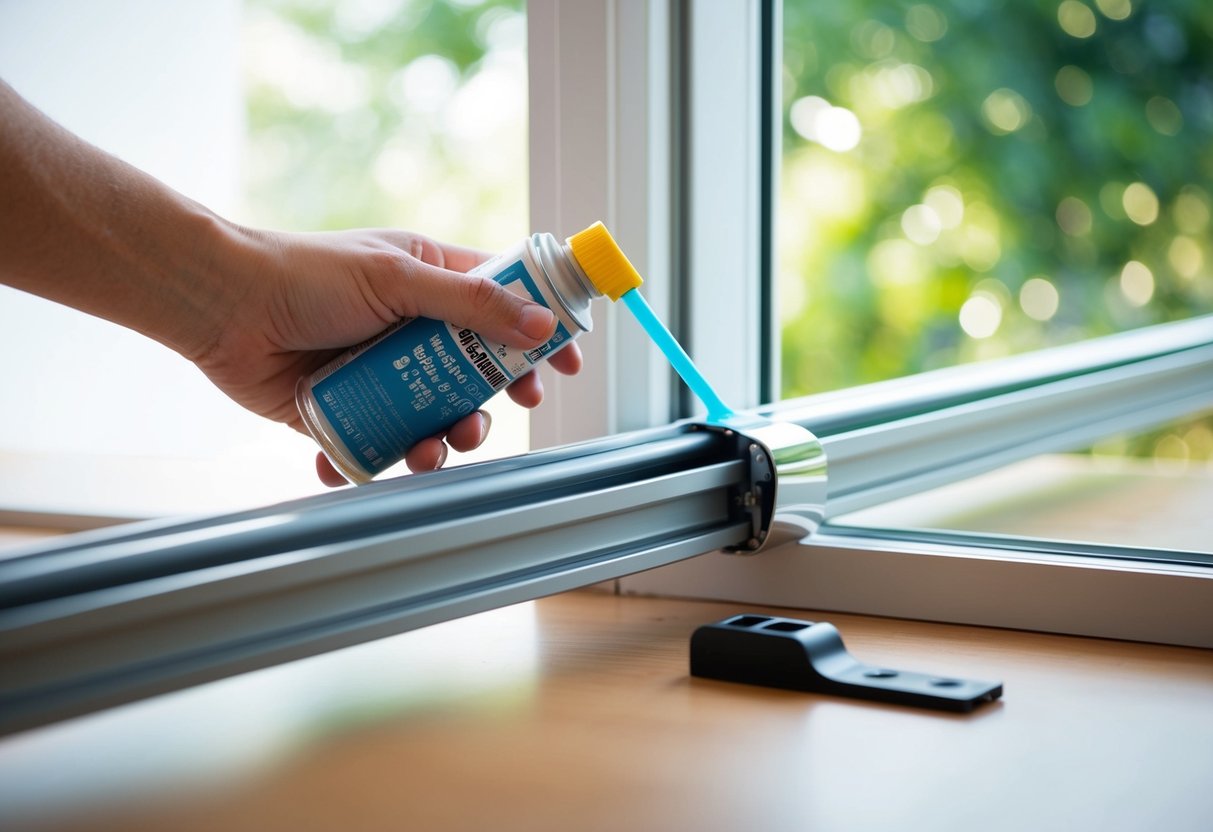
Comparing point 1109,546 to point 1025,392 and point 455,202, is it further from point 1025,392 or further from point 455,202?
point 455,202

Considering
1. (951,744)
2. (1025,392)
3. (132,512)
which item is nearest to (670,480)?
(951,744)

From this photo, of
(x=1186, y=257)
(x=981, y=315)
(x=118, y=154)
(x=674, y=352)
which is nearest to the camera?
(x=674, y=352)

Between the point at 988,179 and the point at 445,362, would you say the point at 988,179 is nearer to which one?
the point at 988,179

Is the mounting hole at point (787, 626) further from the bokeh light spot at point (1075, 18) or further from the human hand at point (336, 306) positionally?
the bokeh light spot at point (1075, 18)

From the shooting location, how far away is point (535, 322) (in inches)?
24.1

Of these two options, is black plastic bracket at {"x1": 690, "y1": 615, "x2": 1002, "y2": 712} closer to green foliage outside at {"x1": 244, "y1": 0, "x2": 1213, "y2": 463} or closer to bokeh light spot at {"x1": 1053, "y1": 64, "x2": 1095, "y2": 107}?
green foliage outside at {"x1": 244, "y1": 0, "x2": 1213, "y2": 463}

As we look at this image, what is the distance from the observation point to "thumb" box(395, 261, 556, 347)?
61cm

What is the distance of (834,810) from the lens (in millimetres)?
464

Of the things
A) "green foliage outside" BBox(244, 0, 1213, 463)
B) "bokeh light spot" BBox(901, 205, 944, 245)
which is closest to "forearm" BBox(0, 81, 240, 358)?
"green foliage outside" BBox(244, 0, 1213, 463)

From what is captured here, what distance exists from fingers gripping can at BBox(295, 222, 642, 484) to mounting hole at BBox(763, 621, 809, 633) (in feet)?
0.64

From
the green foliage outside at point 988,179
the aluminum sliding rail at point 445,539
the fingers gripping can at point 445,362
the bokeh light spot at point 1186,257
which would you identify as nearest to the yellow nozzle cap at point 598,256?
the fingers gripping can at point 445,362

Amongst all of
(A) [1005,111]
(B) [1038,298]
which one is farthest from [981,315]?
(A) [1005,111]

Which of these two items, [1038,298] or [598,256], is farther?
[1038,298]

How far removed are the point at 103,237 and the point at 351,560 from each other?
273 mm
